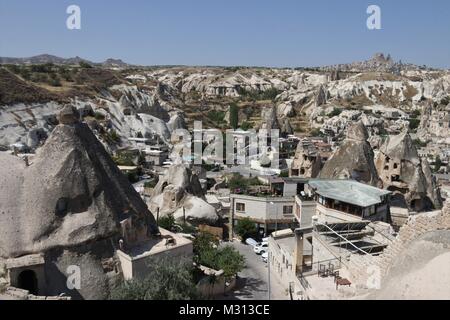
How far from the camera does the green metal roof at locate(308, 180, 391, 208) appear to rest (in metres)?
23.8

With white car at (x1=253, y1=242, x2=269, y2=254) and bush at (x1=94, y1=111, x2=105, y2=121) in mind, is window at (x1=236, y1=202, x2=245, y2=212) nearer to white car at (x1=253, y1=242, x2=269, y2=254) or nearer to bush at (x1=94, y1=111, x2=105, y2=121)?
white car at (x1=253, y1=242, x2=269, y2=254)

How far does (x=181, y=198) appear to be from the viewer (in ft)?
108

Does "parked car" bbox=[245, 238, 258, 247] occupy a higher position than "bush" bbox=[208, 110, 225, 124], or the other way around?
"bush" bbox=[208, 110, 225, 124]

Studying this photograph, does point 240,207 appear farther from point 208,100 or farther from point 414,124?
point 208,100

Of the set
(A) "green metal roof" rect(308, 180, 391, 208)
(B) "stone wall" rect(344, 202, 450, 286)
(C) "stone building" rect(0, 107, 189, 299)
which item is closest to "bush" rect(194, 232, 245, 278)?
(C) "stone building" rect(0, 107, 189, 299)

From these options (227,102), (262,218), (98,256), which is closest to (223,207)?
(262,218)

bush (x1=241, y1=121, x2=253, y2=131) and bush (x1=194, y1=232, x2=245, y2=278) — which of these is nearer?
bush (x1=194, y1=232, x2=245, y2=278)

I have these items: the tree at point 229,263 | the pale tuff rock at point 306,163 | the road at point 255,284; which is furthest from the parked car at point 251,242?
the pale tuff rock at point 306,163

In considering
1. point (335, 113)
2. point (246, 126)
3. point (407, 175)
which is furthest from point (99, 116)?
point (335, 113)

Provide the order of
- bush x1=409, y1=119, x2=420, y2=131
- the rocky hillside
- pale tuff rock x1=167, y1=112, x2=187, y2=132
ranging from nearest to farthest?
the rocky hillside
pale tuff rock x1=167, y1=112, x2=187, y2=132
bush x1=409, y1=119, x2=420, y2=131

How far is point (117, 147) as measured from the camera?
59.0 metres

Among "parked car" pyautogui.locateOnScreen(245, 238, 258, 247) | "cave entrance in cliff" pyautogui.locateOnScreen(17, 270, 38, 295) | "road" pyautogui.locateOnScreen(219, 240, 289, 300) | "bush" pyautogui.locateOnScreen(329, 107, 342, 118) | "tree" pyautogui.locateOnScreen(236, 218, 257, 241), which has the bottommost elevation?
"road" pyautogui.locateOnScreen(219, 240, 289, 300)

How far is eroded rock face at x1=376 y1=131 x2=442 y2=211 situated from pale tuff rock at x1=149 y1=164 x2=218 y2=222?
545 inches
